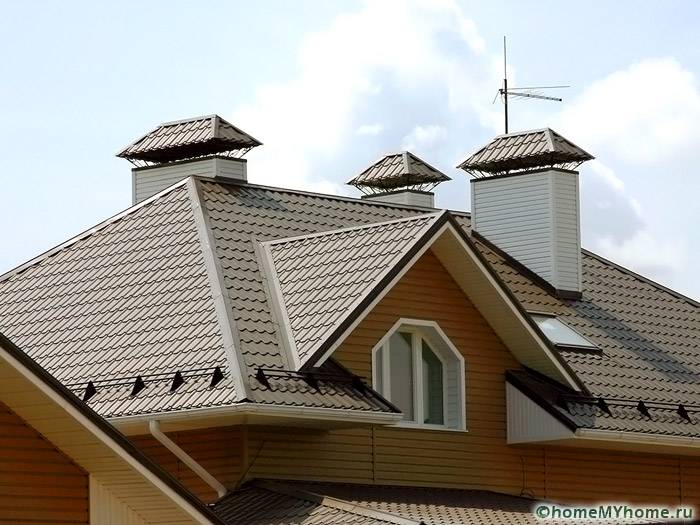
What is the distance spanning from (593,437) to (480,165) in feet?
22.6

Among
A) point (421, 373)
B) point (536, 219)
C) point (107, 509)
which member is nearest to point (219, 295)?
point (421, 373)

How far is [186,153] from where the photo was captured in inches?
998

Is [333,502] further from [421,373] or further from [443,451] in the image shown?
[421,373]

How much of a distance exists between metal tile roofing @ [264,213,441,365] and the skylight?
3739mm

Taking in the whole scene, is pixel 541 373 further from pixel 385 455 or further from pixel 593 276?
pixel 593 276

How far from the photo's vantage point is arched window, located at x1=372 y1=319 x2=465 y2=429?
21.0 metres

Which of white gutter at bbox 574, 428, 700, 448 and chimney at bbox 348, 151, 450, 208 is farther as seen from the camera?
chimney at bbox 348, 151, 450, 208

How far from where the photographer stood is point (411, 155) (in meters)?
28.2

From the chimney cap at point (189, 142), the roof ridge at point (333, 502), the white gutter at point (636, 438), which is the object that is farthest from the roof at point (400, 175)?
the roof ridge at point (333, 502)

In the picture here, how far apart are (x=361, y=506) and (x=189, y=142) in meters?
8.46

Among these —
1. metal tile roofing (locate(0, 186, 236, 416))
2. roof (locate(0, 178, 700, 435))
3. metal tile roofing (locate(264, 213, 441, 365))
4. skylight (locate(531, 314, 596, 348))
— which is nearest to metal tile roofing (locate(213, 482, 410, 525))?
roof (locate(0, 178, 700, 435))

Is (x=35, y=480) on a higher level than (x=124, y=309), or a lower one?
lower

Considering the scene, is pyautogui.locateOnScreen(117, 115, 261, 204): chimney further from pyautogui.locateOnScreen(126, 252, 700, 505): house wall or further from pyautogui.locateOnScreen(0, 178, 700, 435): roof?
pyautogui.locateOnScreen(126, 252, 700, 505): house wall

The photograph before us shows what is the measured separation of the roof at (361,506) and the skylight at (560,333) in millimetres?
3671
